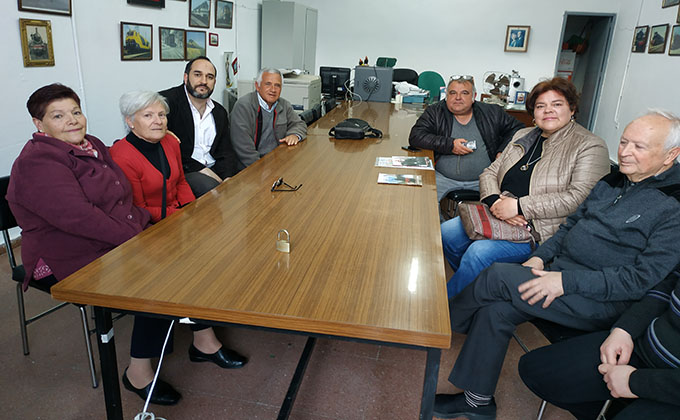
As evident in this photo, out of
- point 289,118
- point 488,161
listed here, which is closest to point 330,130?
point 289,118

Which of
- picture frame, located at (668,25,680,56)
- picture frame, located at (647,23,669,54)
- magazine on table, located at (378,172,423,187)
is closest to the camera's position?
magazine on table, located at (378,172,423,187)

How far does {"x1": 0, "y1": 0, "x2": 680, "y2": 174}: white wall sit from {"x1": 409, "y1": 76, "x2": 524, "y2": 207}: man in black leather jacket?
2.49m

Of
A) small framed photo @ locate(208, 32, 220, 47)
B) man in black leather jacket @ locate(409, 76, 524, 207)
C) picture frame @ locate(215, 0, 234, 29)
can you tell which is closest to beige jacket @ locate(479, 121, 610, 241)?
man in black leather jacket @ locate(409, 76, 524, 207)

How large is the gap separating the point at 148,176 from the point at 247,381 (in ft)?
3.34

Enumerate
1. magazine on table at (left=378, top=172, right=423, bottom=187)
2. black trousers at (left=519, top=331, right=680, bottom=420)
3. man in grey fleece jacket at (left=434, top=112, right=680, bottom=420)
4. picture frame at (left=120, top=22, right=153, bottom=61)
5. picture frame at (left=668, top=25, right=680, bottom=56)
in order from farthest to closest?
picture frame at (left=668, top=25, right=680, bottom=56), picture frame at (left=120, top=22, right=153, bottom=61), magazine on table at (left=378, top=172, right=423, bottom=187), man in grey fleece jacket at (left=434, top=112, right=680, bottom=420), black trousers at (left=519, top=331, right=680, bottom=420)

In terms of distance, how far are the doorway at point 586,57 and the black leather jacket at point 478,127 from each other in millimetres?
5851

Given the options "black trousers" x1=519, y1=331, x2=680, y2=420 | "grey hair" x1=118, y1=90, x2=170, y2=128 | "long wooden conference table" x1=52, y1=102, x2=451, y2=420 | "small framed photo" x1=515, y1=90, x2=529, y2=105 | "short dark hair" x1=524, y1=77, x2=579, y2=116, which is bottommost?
"black trousers" x1=519, y1=331, x2=680, y2=420

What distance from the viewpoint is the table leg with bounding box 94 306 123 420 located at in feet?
4.15

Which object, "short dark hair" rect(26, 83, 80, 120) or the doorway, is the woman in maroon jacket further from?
the doorway

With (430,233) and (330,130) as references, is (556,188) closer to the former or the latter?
(430,233)

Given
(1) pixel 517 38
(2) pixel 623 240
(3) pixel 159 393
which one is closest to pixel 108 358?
(3) pixel 159 393

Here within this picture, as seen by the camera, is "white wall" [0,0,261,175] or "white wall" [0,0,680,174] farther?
"white wall" [0,0,680,174]

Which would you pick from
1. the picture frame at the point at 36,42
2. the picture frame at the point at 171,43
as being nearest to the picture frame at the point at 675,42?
the picture frame at the point at 171,43

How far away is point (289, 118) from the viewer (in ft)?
11.0
